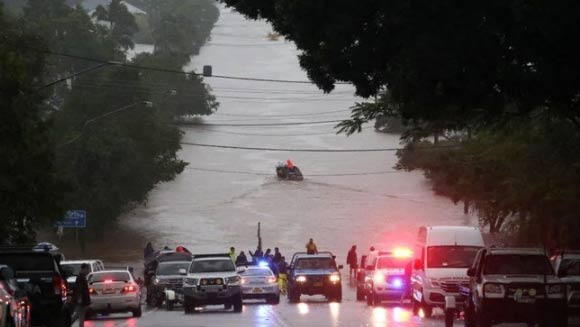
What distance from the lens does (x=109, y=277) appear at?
128ft

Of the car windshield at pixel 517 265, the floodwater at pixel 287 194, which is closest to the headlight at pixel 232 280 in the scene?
the car windshield at pixel 517 265

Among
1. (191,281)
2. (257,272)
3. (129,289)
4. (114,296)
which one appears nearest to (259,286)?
(257,272)

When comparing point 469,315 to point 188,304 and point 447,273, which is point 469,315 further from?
point 188,304

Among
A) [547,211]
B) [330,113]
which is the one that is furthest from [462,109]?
[330,113]

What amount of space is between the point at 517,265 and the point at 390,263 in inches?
696

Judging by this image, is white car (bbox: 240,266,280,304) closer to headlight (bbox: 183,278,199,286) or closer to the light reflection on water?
the light reflection on water

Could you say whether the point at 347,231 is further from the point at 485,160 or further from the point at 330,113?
the point at 330,113

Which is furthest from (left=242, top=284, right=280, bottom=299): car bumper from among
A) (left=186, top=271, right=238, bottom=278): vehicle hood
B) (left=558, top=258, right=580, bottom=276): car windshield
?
(left=558, top=258, right=580, bottom=276): car windshield

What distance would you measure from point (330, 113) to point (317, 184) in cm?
4536

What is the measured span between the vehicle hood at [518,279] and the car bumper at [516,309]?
0.39 metres

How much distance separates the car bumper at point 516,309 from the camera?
26.9 m

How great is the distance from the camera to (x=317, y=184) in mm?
116000

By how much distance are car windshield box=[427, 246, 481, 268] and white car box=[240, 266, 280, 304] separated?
11.0 meters

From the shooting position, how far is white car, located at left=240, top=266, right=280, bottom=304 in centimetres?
4581
